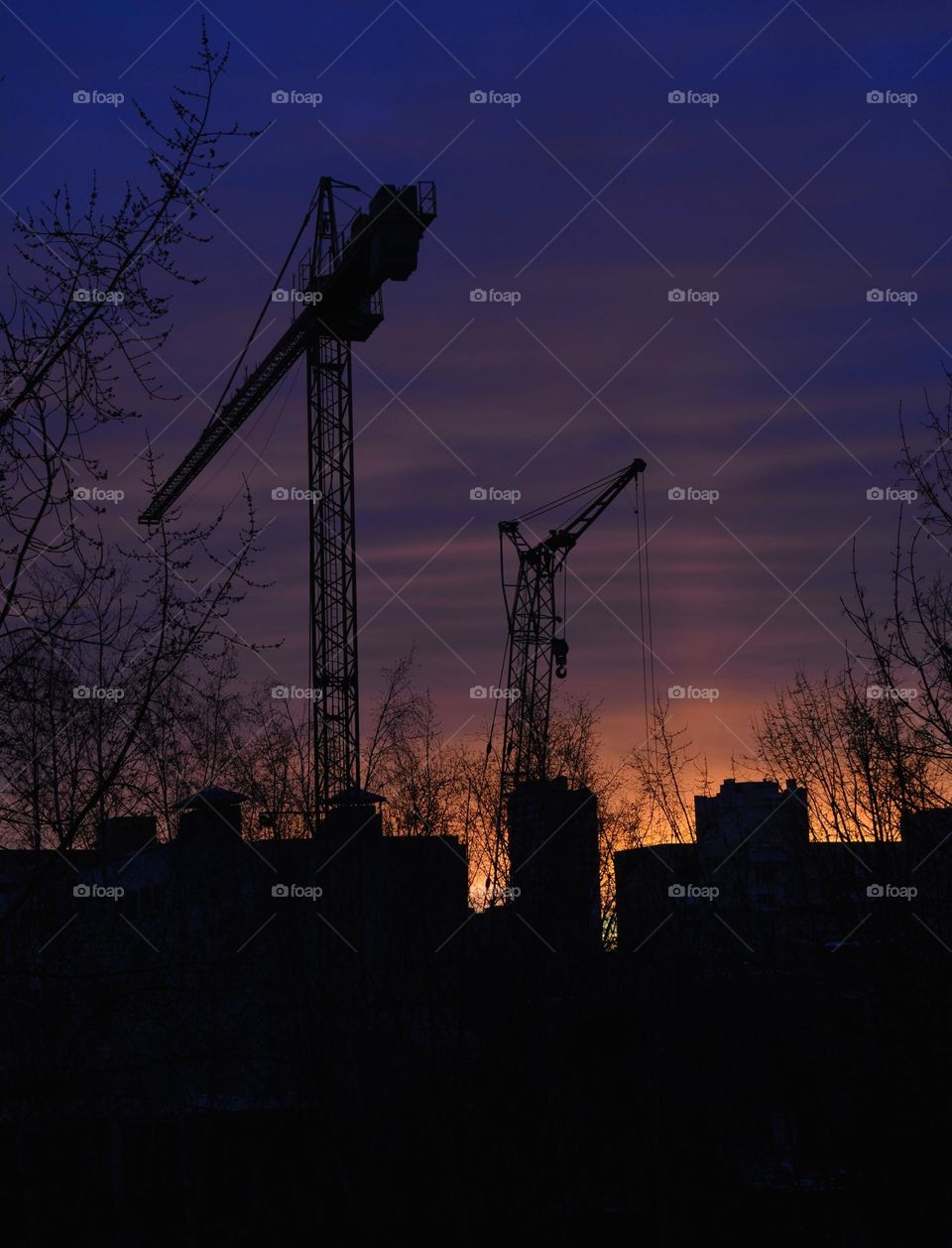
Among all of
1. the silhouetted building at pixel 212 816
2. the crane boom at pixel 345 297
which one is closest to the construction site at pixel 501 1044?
the silhouetted building at pixel 212 816

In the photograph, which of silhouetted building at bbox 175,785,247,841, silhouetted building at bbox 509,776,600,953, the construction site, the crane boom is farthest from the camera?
the crane boom

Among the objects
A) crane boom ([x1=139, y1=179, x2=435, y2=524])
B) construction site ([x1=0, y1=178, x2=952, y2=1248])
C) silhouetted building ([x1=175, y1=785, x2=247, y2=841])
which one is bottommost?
construction site ([x1=0, y1=178, x2=952, y2=1248])

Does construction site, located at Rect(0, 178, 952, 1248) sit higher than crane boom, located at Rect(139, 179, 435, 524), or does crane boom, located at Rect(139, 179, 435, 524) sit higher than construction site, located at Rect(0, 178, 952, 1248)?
crane boom, located at Rect(139, 179, 435, 524)

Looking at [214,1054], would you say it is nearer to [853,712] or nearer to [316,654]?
[853,712]

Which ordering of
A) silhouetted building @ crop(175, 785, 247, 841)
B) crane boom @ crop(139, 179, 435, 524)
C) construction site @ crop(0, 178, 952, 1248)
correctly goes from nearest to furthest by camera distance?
construction site @ crop(0, 178, 952, 1248), silhouetted building @ crop(175, 785, 247, 841), crane boom @ crop(139, 179, 435, 524)

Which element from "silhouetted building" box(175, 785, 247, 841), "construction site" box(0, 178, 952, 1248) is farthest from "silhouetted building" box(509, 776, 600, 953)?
"silhouetted building" box(175, 785, 247, 841)

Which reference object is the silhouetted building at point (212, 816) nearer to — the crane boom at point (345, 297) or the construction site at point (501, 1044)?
the construction site at point (501, 1044)

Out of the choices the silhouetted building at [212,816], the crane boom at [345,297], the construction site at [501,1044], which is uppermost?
the crane boom at [345,297]

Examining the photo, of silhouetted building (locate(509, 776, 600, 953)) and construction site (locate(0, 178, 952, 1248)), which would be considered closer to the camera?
construction site (locate(0, 178, 952, 1248))

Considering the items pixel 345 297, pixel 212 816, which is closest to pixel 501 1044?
pixel 212 816

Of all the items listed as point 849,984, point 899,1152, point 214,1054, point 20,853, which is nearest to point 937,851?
point 849,984

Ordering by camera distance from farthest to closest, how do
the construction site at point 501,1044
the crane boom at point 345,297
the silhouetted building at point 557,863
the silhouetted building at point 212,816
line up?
the crane boom at point 345,297, the silhouetted building at point 212,816, the silhouetted building at point 557,863, the construction site at point 501,1044

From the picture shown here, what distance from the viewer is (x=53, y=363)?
22.7ft

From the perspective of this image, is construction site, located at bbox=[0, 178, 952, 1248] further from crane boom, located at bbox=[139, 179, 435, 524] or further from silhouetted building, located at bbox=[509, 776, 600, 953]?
crane boom, located at bbox=[139, 179, 435, 524]
